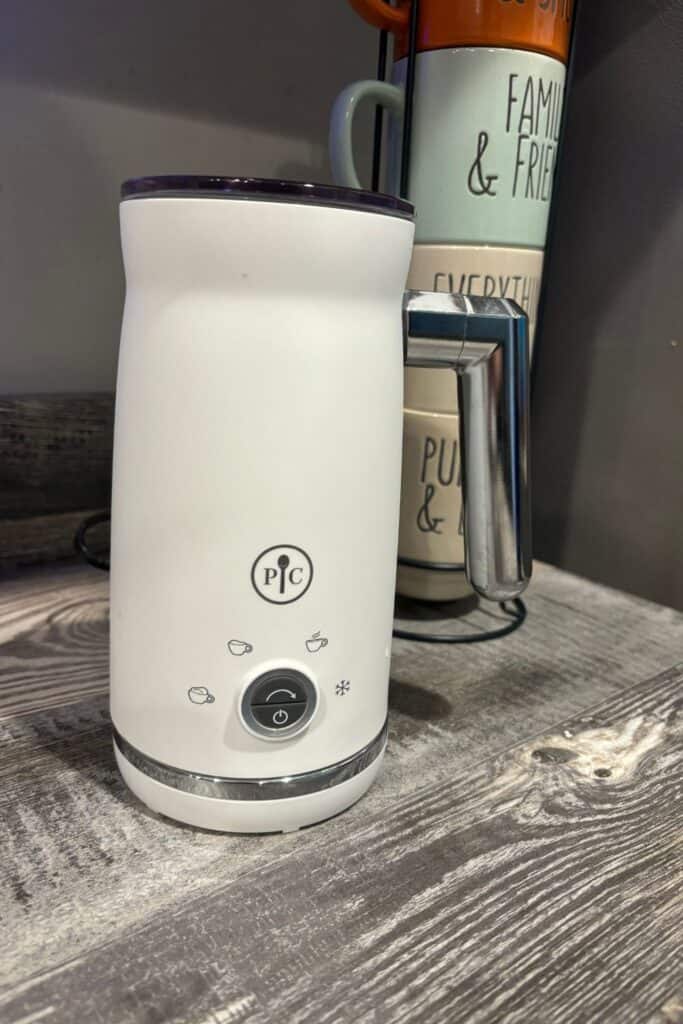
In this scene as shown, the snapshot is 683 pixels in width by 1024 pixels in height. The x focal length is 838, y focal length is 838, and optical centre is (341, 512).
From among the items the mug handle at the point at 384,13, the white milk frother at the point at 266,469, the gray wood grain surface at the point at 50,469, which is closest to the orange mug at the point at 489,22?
the mug handle at the point at 384,13

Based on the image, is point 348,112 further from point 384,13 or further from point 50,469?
point 50,469

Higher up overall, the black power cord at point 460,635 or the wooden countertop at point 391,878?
the black power cord at point 460,635

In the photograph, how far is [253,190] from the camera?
10.7 inches

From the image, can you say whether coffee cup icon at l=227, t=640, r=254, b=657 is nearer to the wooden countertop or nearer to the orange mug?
the wooden countertop

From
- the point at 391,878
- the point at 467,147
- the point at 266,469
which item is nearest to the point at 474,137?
the point at 467,147

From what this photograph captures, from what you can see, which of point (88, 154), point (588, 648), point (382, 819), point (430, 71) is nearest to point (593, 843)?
point (382, 819)

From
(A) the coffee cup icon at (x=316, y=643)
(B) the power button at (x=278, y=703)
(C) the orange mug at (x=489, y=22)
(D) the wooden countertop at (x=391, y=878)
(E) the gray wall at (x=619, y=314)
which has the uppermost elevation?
(C) the orange mug at (x=489, y=22)

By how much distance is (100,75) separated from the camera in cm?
57

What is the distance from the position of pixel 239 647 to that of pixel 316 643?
0.10 feet

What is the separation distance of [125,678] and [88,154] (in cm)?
41

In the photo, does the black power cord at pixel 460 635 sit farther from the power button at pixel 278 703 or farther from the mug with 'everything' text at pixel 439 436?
the power button at pixel 278 703

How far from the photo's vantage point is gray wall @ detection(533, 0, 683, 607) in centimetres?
58

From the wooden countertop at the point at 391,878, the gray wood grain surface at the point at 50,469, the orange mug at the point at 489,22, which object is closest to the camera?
the wooden countertop at the point at 391,878

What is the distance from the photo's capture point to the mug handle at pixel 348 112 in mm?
468
